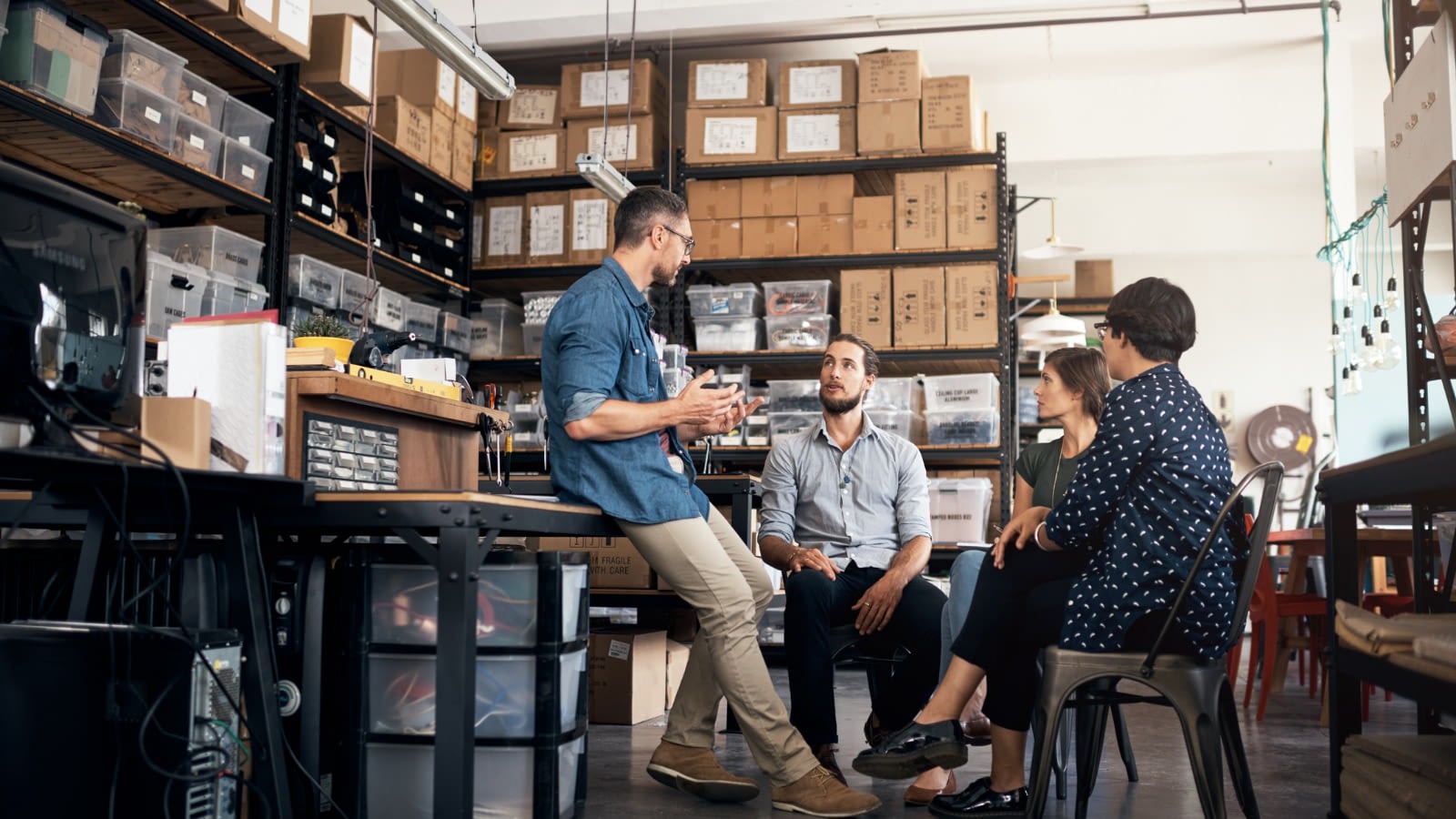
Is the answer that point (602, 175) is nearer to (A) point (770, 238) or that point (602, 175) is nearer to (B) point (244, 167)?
(B) point (244, 167)

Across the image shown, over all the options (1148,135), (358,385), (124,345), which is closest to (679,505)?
(358,385)

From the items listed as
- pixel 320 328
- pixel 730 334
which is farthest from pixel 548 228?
pixel 320 328

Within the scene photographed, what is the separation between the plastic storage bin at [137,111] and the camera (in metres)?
4.00

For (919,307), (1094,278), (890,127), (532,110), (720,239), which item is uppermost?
(532,110)

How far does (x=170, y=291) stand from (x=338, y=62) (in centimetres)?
138

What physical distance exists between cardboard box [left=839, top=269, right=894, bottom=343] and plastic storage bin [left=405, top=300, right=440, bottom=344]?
2.00 meters

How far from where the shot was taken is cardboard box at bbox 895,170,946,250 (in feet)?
20.8

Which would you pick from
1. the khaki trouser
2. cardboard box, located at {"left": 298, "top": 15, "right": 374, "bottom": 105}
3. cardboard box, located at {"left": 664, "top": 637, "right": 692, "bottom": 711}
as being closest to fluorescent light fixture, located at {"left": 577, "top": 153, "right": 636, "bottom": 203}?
cardboard box, located at {"left": 298, "top": 15, "right": 374, "bottom": 105}

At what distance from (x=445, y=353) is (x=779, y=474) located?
3.35 m

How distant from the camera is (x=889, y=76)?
6.49m

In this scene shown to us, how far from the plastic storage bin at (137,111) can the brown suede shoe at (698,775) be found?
8.61 feet

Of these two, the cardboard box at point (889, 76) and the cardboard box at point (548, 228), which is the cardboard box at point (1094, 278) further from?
the cardboard box at point (548, 228)

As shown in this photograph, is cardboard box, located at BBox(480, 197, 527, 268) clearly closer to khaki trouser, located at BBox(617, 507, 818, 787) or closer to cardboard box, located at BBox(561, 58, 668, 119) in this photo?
cardboard box, located at BBox(561, 58, 668, 119)

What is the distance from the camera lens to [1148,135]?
801cm
